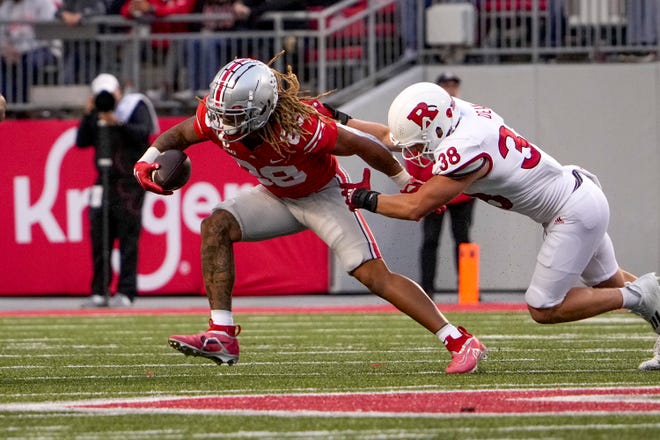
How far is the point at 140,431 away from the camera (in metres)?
4.39

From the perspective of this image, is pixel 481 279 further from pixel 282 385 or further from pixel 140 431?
pixel 140 431

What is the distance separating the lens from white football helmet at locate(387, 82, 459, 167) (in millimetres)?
5836

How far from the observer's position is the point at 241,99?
5965mm

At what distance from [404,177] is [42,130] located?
22.8 feet

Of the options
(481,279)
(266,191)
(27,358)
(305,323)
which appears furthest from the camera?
(481,279)

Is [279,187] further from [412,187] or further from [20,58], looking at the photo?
[20,58]

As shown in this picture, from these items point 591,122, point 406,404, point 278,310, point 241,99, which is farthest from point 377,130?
point 591,122

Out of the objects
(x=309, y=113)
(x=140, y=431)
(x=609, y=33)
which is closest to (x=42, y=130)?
(x=609, y=33)

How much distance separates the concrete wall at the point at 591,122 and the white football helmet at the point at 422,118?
22.1 ft

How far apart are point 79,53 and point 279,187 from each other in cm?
703

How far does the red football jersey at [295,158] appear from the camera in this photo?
610cm

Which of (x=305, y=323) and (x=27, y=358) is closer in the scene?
(x=27, y=358)

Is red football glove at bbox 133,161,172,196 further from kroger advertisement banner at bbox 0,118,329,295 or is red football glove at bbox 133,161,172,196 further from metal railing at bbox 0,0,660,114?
metal railing at bbox 0,0,660,114

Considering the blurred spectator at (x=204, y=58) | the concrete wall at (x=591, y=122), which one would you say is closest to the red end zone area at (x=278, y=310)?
the concrete wall at (x=591, y=122)
